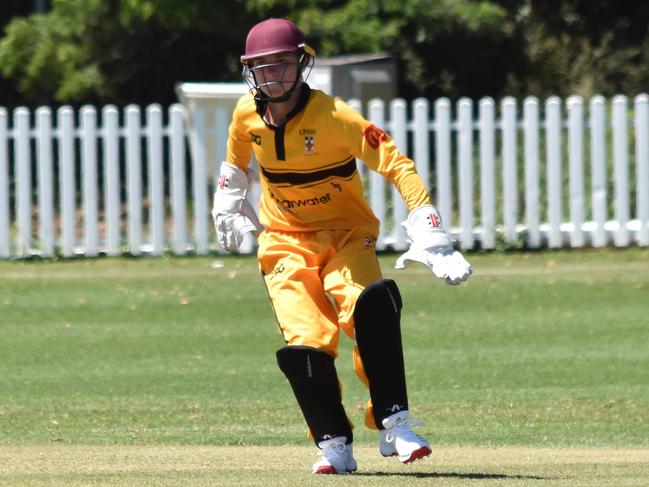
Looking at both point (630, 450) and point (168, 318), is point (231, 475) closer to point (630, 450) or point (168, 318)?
point (630, 450)

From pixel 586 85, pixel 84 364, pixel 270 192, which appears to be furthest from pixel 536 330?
pixel 586 85

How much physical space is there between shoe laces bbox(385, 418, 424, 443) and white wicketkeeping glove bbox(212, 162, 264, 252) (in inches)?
42.9

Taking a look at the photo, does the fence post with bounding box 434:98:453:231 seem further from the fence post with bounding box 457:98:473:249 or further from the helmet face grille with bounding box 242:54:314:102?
the helmet face grille with bounding box 242:54:314:102

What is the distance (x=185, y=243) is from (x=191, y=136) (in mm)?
1066

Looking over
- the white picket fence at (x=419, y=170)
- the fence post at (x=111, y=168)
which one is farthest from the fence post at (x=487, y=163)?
the fence post at (x=111, y=168)

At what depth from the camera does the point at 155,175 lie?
606 inches

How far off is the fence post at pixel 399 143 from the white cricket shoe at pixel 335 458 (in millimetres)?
8602

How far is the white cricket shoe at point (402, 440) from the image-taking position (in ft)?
21.2

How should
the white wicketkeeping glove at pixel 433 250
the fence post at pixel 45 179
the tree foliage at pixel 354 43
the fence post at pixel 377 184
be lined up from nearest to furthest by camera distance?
the white wicketkeeping glove at pixel 433 250
the fence post at pixel 377 184
the fence post at pixel 45 179
the tree foliage at pixel 354 43

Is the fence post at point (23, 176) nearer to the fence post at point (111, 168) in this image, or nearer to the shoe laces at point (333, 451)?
the fence post at point (111, 168)

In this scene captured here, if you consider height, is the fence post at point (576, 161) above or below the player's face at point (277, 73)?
below

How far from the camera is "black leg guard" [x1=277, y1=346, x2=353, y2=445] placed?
648cm

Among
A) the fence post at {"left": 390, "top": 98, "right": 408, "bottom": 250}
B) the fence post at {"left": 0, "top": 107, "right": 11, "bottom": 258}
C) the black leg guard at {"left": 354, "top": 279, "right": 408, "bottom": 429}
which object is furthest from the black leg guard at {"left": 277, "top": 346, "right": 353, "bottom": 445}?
the fence post at {"left": 0, "top": 107, "right": 11, "bottom": 258}

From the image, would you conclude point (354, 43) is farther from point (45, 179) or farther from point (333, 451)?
point (333, 451)
